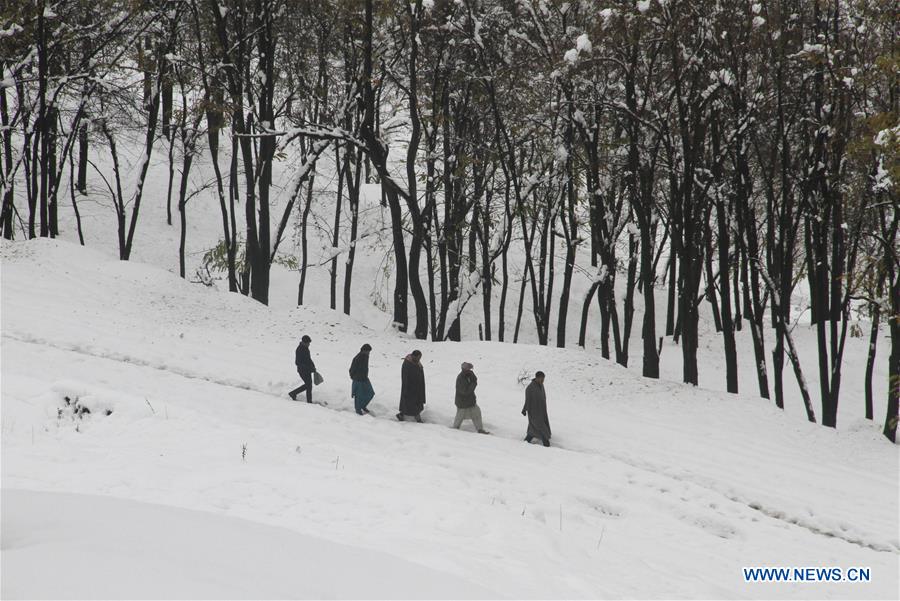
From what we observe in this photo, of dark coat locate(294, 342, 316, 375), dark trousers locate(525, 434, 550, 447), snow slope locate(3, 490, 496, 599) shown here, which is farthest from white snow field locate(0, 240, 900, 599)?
dark coat locate(294, 342, 316, 375)

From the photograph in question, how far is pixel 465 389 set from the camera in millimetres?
13758

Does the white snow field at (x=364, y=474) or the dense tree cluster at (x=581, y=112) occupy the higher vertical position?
the dense tree cluster at (x=581, y=112)

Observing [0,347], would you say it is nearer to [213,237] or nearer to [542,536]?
[542,536]

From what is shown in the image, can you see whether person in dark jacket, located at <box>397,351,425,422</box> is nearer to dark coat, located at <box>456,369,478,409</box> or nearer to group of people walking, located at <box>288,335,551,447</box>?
group of people walking, located at <box>288,335,551,447</box>

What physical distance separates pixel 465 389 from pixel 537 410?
4.91ft

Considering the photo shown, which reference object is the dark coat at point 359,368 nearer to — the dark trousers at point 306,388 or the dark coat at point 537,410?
the dark trousers at point 306,388

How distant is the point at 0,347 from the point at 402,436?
28.0ft

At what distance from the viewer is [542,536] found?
7.99 metres

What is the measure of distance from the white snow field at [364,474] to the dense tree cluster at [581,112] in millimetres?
2817

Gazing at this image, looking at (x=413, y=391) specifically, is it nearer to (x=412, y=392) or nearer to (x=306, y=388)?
(x=412, y=392)

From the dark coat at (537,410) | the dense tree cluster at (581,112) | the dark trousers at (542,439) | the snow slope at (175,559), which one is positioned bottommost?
the dark trousers at (542,439)

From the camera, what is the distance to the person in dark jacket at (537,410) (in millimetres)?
13367

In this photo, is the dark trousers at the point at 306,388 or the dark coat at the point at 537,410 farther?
the dark trousers at the point at 306,388

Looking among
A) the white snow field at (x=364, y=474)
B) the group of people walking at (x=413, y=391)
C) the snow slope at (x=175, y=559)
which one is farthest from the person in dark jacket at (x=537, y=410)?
the snow slope at (x=175, y=559)
